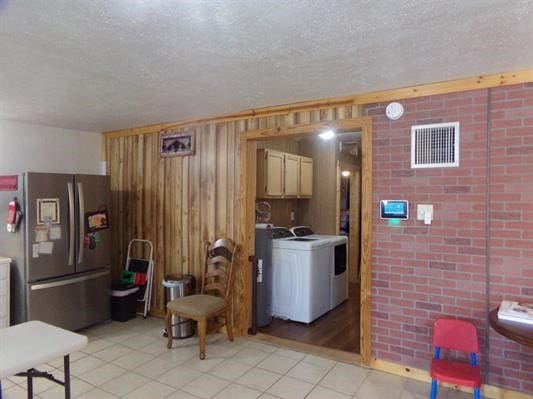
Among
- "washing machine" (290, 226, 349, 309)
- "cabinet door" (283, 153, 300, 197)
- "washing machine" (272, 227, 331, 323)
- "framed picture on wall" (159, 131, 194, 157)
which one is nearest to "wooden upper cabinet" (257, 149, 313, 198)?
"cabinet door" (283, 153, 300, 197)

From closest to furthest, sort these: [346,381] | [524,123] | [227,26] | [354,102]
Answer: [227,26] < [524,123] < [346,381] < [354,102]

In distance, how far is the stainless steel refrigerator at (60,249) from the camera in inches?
138

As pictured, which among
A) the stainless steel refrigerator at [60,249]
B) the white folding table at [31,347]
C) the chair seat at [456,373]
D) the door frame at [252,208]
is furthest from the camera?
the stainless steel refrigerator at [60,249]

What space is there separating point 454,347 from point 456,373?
198mm

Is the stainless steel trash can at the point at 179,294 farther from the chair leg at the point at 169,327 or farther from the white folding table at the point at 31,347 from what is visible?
the white folding table at the point at 31,347

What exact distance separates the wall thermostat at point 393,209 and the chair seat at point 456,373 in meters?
1.09

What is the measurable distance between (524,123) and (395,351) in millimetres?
1977

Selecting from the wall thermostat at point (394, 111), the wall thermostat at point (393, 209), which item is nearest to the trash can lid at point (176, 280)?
the wall thermostat at point (393, 209)

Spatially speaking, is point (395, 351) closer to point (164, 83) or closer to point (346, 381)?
point (346, 381)

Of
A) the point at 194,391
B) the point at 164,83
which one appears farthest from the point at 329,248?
the point at 164,83

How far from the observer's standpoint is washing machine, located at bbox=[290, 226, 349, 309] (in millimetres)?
4664

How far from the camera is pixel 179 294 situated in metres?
3.87

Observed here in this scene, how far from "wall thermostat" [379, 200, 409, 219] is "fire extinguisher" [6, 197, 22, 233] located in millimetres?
3362

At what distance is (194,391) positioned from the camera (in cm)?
276
